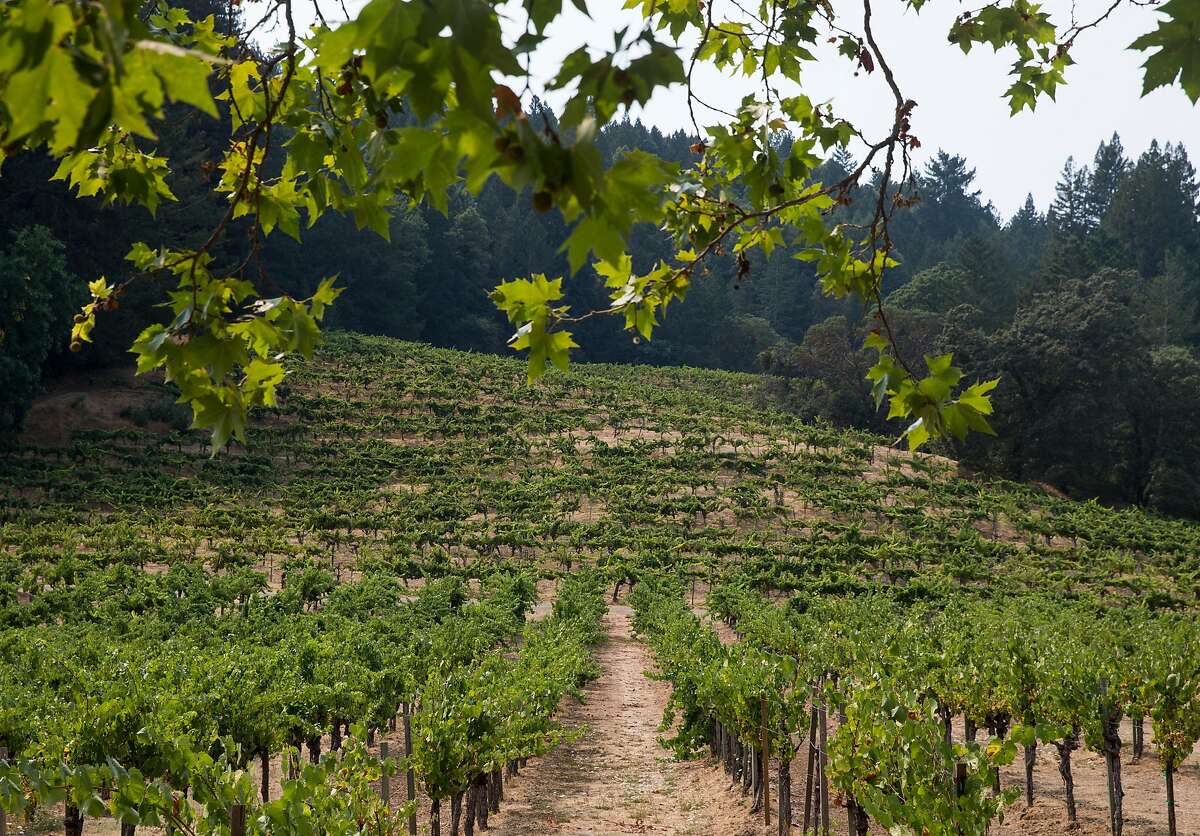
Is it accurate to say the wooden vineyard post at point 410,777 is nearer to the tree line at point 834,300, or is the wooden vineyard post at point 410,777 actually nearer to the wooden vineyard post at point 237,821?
the wooden vineyard post at point 237,821

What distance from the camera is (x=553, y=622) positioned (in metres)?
17.7

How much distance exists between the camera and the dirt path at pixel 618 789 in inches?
351

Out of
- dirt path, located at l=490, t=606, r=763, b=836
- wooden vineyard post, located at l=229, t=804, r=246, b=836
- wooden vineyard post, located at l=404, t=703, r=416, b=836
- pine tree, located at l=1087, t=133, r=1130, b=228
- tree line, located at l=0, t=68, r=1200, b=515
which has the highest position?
pine tree, located at l=1087, t=133, r=1130, b=228

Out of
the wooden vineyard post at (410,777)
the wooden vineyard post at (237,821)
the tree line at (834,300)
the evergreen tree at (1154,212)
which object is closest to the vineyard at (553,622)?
the wooden vineyard post at (237,821)

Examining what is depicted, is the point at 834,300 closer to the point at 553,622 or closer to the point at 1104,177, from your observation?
the point at 1104,177

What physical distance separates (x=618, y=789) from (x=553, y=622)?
7622 millimetres

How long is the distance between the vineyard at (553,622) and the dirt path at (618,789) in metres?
0.07

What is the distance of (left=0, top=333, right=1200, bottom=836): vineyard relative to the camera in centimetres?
683

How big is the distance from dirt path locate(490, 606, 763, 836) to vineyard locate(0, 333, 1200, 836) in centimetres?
7

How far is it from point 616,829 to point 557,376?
4480cm

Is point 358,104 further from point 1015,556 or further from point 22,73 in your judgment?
point 1015,556

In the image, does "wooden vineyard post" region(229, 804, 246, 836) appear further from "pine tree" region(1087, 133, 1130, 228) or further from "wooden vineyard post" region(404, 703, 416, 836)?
"pine tree" region(1087, 133, 1130, 228)

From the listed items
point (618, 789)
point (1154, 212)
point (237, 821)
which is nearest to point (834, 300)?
point (1154, 212)

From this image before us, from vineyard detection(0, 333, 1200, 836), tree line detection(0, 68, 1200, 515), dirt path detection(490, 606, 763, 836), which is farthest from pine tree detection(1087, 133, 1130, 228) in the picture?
dirt path detection(490, 606, 763, 836)
